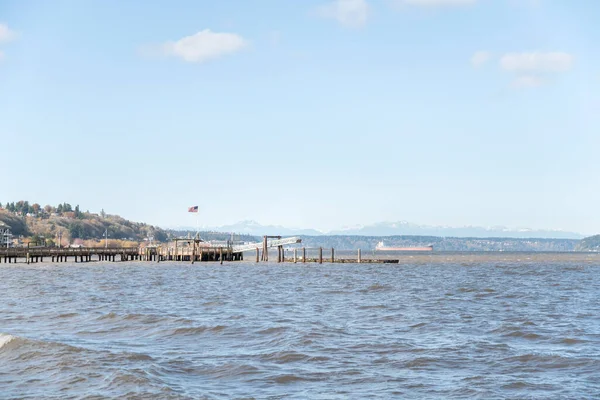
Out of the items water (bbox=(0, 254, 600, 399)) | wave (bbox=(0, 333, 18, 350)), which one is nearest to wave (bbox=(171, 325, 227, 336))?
water (bbox=(0, 254, 600, 399))

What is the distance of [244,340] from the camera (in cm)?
2503

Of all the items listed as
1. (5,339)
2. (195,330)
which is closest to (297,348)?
(195,330)

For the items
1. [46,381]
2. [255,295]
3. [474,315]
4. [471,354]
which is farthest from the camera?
[255,295]

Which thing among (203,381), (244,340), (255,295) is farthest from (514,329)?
(255,295)

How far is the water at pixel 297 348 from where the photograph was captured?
1748cm

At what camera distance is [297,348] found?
23.0m

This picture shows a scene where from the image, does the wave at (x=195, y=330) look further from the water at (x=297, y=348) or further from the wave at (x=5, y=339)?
the wave at (x=5, y=339)

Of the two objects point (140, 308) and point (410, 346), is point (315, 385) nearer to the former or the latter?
point (410, 346)

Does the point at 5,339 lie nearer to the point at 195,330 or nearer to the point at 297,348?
the point at 195,330

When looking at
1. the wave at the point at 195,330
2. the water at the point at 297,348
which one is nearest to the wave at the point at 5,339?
the water at the point at 297,348

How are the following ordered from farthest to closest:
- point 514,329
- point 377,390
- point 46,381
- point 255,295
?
point 255,295 → point 514,329 → point 46,381 → point 377,390

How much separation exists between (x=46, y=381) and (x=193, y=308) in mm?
18147

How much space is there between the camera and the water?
17.5 metres

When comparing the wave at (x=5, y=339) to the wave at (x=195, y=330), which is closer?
the wave at (x=5, y=339)
